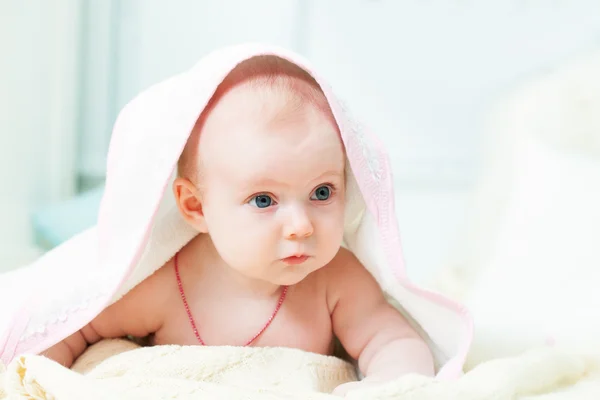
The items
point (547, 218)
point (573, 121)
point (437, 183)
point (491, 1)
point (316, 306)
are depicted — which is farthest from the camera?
point (437, 183)

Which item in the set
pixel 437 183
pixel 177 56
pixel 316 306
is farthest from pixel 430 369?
pixel 177 56

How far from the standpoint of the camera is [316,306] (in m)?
1.14

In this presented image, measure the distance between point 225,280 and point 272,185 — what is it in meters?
0.22

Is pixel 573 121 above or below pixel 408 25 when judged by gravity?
below

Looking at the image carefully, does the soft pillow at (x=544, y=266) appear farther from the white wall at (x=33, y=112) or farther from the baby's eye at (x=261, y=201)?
the white wall at (x=33, y=112)

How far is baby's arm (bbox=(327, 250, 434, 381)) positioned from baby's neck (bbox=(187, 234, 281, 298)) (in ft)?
0.32

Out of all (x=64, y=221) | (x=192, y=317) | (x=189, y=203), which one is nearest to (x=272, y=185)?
(x=189, y=203)

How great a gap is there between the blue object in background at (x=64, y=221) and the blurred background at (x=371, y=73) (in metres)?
0.07

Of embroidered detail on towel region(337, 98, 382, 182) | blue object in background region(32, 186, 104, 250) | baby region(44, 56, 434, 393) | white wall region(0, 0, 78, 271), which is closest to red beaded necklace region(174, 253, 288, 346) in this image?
baby region(44, 56, 434, 393)

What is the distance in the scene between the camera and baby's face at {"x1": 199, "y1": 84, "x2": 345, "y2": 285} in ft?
3.19

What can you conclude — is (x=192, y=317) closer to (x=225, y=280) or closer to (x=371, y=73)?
(x=225, y=280)

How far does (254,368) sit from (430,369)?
24 cm

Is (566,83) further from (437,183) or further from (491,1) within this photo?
(437,183)

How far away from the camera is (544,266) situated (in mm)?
1365
